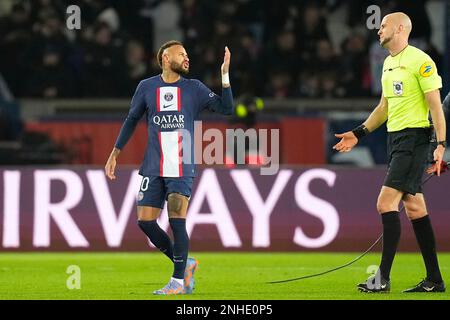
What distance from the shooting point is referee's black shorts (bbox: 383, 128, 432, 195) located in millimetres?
9688

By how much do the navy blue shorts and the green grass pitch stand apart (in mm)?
716

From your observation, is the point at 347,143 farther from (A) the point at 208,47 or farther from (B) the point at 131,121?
(A) the point at 208,47

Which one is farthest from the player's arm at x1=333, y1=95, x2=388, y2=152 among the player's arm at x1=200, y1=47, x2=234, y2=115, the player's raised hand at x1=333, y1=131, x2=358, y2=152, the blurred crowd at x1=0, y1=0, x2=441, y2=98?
the blurred crowd at x1=0, y1=0, x2=441, y2=98

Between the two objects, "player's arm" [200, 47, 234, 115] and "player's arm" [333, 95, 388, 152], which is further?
"player's arm" [333, 95, 388, 152]

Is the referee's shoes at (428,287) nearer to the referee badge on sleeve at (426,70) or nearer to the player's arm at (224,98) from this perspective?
the referee badge on sleeve at (426,70)

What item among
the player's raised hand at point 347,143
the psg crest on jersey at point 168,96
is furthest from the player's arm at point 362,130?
the psg crest on jersey at point 168,96

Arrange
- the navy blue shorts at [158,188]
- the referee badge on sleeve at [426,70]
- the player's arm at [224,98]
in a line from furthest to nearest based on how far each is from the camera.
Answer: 1. the navy blue shorts at [158,188]
2. the referee badge on sleeve at [426,70]
3. the player's arm at [224,98]

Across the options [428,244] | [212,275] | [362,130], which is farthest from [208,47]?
[428,244]

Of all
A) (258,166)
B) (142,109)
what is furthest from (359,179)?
(142,109)

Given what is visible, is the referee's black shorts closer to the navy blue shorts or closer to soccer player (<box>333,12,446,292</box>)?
soccer player (<box>333,12,446,292</box>)

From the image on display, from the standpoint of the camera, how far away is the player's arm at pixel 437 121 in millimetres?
9523

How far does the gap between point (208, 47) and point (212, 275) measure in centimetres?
872

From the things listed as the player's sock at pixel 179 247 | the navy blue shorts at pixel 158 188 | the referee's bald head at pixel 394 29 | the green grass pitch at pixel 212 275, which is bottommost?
the green grass pitch at pixel 212 275

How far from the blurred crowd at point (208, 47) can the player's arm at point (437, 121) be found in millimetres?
10046
